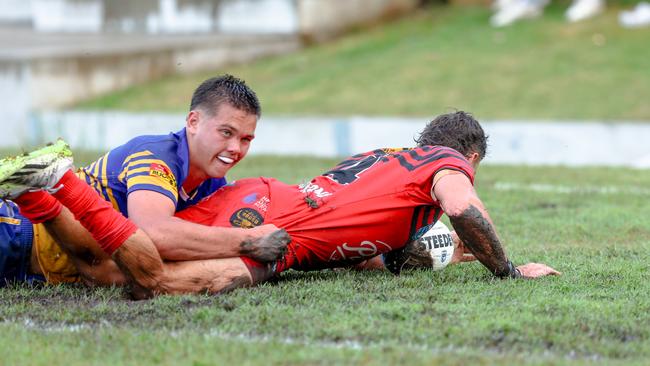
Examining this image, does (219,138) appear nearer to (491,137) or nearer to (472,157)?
(472,157)

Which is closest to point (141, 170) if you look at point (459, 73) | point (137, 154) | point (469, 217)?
point (137, 154)

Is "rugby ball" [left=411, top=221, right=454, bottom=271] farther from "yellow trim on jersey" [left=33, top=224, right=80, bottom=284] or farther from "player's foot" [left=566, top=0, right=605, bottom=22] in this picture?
"player's foot" [left=566, top=0, right=605, bottom=22]

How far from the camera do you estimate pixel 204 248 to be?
5.19 metres

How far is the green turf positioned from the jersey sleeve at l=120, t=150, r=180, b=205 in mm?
11555

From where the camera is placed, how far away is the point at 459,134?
584 centimetres

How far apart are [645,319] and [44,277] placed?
3062mm

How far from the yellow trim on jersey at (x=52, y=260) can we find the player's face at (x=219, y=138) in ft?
2.76

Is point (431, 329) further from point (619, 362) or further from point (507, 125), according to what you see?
point (507, 125)

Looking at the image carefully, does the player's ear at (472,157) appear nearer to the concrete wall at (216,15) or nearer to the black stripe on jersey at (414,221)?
the black stripe on jersey at (414,221)

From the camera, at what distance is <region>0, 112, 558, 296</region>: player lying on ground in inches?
197

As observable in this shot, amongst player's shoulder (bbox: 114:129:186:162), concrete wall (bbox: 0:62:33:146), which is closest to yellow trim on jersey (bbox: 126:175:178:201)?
player's shoulder (bbox: 114:129:186:162)

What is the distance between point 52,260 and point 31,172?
846 millimetres

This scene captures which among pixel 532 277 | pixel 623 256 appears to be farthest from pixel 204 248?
pixel 623 256

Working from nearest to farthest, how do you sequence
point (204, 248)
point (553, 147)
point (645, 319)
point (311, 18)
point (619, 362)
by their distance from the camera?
point (619, 362)
point (645, 319)
point (204, 248)
point (553, 147)
point (311, 18)
